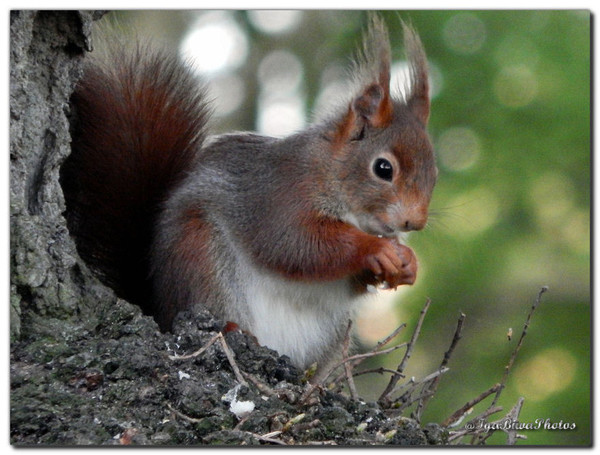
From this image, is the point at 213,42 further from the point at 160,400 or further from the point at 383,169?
the point at 160,400

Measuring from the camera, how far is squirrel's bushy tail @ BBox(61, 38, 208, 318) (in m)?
2.28

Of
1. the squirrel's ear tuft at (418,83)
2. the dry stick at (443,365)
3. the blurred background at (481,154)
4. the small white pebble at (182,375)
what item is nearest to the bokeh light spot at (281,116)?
the blurred background at (481,154)

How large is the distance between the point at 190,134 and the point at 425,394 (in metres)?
0.98

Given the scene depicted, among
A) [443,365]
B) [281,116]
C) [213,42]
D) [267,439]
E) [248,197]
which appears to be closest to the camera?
[267,439]

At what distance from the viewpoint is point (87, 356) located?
1788 mm

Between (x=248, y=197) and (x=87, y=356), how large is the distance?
0.70 meters

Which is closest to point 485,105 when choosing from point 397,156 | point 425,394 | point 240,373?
point 397,156

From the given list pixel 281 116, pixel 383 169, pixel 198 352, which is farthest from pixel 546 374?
pixel 198 352

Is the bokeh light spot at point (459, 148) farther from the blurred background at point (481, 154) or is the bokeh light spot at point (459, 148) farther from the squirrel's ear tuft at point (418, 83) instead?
the squirrel's ear tuft at point (418, 83)

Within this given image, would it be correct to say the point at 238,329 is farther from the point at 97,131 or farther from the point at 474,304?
the point at 474,304

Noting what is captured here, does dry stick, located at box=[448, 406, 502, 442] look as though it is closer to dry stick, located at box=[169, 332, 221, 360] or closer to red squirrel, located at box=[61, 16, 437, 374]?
red squirrel, located at box=[61, 16, 437, 374]

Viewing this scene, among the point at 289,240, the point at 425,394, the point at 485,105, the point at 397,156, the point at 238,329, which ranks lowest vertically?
the point at 425,394

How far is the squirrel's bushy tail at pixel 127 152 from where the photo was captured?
2.28 metres

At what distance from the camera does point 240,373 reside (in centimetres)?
186
